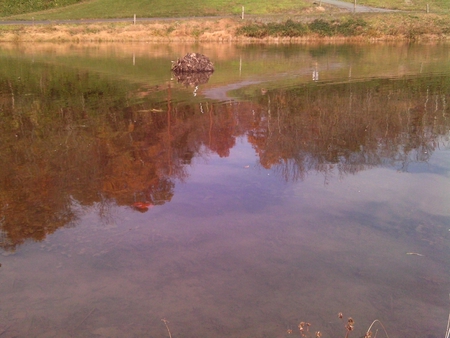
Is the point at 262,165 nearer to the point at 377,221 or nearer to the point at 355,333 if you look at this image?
the point at 377,221

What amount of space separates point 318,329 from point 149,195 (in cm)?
339

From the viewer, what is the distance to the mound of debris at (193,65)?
58.4 ft

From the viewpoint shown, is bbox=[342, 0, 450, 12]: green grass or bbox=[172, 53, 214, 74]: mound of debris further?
bbox=[342, 0, 450, 12]: green grass

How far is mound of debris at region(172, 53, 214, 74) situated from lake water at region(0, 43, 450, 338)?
16.6 feet

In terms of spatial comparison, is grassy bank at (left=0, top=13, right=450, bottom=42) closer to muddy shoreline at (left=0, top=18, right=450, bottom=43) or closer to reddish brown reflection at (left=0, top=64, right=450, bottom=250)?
muddy shoreline at (left=0, top=18, right=450, bottom=43)

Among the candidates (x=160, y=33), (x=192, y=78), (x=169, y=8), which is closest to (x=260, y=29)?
(x=160, y=33)

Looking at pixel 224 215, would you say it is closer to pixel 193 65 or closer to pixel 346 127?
pixel 346 127

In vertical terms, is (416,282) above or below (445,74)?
below

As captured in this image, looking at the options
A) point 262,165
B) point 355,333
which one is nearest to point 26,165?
point 262,165

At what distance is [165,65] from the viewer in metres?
20.3

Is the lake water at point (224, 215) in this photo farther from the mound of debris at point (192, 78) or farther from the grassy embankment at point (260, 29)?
the grassy embankment at point (260, 29)

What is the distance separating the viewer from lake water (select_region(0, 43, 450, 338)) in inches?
168

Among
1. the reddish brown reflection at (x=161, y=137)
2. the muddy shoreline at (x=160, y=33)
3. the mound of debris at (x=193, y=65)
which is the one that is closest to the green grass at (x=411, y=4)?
the muddy shoreline at (x=160, y=33)

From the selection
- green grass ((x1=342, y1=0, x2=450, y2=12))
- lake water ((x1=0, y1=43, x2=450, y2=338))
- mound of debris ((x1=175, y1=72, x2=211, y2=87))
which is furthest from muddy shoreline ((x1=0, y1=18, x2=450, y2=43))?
lake water ((x1=0, y1=43, x2=450, y2=338))
